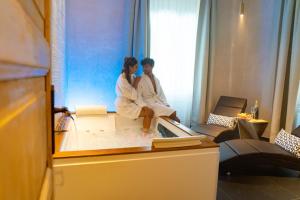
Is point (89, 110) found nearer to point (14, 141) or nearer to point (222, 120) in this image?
point (222, 120)

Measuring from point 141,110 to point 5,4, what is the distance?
303 cm

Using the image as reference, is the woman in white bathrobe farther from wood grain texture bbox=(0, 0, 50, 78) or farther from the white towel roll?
wood grain texture bbox=(0, 0, 50, 78)

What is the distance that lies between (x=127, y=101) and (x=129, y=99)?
0.14 feet

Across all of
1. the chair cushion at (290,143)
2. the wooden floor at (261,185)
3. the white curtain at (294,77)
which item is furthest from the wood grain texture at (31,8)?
the white curtain at (294,77)

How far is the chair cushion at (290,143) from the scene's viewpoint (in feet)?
9.03

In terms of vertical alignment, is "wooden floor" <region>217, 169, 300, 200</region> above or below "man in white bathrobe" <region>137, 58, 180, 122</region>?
below

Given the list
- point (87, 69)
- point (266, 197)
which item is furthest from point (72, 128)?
point (266, 197)

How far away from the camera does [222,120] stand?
402 cm

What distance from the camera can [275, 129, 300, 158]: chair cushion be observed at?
2.75 meters

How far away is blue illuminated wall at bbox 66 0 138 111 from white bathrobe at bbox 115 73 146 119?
0.81 m

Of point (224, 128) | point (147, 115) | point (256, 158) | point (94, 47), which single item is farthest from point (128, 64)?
point (256, 158)

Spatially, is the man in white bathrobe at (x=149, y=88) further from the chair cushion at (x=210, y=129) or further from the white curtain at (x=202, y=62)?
the white curtain at (x=202, y=62)

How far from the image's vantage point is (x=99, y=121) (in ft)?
10.8

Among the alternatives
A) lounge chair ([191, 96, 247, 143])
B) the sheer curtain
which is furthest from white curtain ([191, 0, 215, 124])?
lounge chair ([191, 96, 247, 143])
